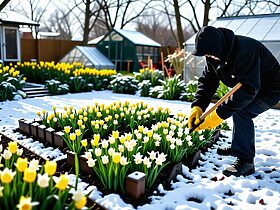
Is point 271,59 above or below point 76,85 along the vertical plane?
above

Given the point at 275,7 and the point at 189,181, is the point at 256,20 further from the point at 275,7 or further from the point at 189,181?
the point at 275,7

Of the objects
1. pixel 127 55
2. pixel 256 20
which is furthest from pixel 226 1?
pixel 256 20

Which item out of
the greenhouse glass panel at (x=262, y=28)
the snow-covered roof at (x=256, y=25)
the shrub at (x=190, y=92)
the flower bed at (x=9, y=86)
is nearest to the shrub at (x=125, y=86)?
the shrub at (x=190, y=92)

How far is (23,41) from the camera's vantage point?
1667cm

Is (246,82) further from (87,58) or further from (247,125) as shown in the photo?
(87,58)

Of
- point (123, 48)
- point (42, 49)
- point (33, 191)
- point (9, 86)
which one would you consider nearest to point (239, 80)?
point (33, 191)

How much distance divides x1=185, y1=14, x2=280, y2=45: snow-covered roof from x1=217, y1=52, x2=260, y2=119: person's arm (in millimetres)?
6684

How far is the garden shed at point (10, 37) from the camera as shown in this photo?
1198cm

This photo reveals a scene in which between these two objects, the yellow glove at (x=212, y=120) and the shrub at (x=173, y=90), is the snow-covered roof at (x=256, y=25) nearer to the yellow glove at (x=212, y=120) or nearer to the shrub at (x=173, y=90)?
the shrub at (x=173, y=90)

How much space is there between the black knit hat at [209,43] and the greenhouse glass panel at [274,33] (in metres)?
6.82

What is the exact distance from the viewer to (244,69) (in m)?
2.27

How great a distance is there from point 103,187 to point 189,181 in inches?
32.0

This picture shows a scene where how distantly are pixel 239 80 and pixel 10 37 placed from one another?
12.6 metres

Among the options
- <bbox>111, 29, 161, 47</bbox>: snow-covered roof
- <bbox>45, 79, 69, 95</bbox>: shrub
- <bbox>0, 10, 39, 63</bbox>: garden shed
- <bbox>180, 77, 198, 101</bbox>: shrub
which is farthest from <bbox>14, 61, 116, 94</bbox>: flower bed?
<bbox>111, 29, 161, 47</bbox>: snow-covered roof
